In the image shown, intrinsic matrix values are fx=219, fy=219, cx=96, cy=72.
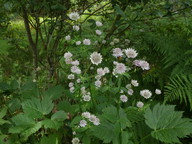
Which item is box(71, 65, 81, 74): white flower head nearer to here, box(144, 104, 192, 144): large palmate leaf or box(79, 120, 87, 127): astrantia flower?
box(79, 120, 87, 127): astrantia flower

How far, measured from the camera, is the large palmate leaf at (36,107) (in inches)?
40.1

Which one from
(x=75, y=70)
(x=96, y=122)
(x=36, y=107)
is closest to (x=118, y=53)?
(x=75, y=70)

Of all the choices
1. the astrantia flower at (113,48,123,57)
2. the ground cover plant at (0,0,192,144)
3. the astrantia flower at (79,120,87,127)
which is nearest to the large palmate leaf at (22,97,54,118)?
the ground cover plant at (0,0,192,144)

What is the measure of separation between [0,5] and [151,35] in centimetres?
129

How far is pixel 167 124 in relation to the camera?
41.6 inches

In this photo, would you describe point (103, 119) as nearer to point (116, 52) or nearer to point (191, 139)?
point (116, 52)

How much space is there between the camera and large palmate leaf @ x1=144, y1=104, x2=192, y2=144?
3.28 ft

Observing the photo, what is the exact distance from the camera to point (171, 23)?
207cm

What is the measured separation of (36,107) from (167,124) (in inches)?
25.3

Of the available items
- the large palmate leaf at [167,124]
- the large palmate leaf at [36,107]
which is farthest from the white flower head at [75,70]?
the large palmate leaf at [167,124]

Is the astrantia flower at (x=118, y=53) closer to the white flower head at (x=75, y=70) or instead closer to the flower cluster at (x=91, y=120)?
the white flower head at (x=75, y=70)

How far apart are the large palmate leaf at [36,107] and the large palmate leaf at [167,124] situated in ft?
1.56

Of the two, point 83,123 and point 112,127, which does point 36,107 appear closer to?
point 83,123

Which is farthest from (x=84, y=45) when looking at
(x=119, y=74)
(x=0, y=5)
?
(x=0, y=5)
